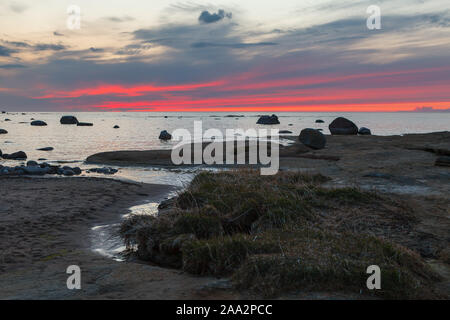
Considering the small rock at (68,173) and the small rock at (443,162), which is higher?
the small rock at (443,162)

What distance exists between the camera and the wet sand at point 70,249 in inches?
227

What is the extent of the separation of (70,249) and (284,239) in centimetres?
516

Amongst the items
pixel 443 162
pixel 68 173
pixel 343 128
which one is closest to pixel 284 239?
pixel 443 162

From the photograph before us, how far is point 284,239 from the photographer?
23.7 feet

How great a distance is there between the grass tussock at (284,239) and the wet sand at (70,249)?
0.60 m

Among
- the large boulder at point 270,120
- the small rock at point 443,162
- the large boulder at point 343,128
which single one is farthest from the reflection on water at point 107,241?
the large boulder at point 270,120

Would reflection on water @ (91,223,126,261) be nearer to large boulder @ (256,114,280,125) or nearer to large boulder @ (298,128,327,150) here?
large boulder @ (298,128,327,150)

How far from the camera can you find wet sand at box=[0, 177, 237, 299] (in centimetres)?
578

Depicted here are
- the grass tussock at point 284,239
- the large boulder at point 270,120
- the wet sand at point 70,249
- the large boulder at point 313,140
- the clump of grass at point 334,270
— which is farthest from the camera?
the large boulder at point 270,120

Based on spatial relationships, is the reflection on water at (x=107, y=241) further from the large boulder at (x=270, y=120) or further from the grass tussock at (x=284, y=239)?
the large boulder at (x=270, y=120)

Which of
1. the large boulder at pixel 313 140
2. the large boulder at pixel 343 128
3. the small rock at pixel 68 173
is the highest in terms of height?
the large boulder at pixel 343 128

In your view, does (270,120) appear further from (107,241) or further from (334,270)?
(334,270)

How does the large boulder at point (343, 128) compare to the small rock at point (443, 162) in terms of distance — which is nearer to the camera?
the small rock at point (443, 162)
